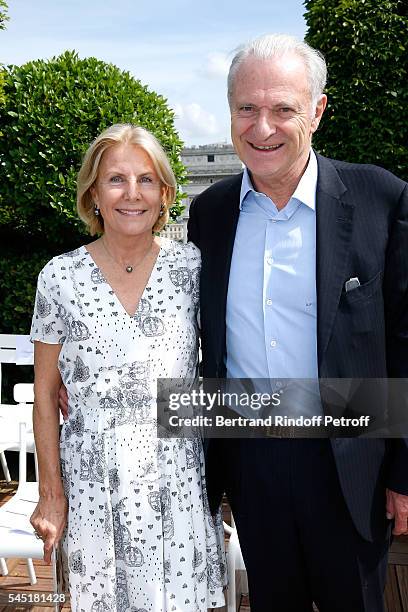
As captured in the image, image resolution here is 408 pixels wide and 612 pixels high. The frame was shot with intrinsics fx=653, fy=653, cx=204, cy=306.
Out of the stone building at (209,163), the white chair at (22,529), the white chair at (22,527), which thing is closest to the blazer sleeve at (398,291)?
the white chair at (22,529)

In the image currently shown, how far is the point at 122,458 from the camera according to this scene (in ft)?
6.02

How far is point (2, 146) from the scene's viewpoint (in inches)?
167

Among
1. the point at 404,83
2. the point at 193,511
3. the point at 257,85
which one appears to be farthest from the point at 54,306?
the point at 404,83

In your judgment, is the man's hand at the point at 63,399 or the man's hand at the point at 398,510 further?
the man's hand at the point at 63,399

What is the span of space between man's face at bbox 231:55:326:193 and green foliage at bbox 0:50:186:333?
7.99ft

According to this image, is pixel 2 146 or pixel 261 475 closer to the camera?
pixel 261 475

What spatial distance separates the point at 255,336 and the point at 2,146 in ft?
9.78

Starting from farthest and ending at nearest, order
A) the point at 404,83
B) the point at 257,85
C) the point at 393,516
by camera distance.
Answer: the point at 404,83
the point at 393,516
the point at 257,85

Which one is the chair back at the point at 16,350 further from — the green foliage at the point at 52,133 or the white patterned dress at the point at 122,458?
the white patterned dress at the point at 122,458

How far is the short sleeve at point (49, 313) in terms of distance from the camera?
1.89 metres

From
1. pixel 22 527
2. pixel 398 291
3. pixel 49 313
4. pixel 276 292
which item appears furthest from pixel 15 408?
pixel 398 291

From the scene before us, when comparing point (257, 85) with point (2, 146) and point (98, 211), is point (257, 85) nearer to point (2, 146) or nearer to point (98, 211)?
point (98, 211)

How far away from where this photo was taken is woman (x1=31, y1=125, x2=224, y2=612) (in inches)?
72.4

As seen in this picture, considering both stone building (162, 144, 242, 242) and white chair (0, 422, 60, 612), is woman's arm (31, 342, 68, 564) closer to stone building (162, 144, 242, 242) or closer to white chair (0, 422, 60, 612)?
white chair (0, 422, 60, 612)
